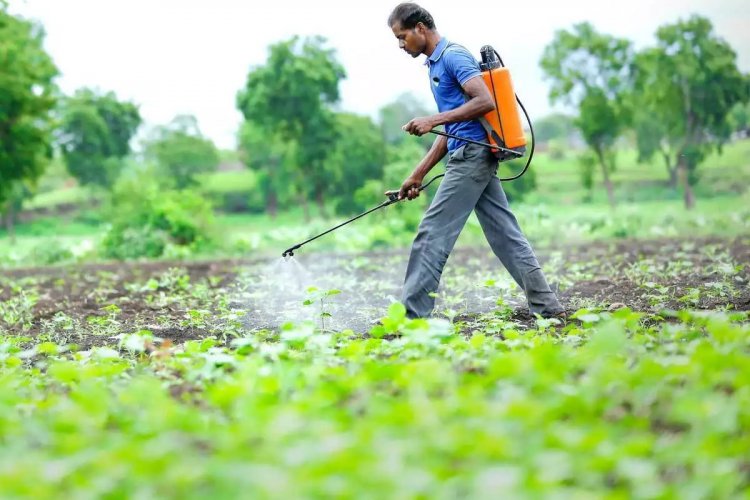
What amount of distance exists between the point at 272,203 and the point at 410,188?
26.2 m

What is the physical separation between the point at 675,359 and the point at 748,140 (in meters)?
20.5

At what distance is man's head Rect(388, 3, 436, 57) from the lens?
5746 millimetres

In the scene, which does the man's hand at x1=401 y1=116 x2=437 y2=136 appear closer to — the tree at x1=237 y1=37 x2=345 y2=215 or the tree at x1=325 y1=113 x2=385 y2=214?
the tree at x1=237 y1=37 x2=345 y2=215

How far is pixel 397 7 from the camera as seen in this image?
575 cm

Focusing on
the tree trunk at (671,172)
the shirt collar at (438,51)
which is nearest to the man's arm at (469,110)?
the shirt collar at (438,51)

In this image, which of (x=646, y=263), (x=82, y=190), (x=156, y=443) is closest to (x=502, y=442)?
(x=156, y=443)

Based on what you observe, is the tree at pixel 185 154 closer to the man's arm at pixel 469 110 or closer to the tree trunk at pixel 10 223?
the tree trunk at pixel 10 223

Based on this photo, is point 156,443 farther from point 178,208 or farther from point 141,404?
point 178,208

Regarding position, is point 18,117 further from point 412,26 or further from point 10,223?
point 412,26

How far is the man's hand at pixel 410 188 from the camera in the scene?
5.99 metres

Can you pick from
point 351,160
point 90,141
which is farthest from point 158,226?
point 90,141

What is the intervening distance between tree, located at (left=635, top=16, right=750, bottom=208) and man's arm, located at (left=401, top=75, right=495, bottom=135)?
56.3 feet

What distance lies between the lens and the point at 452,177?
5910 mm

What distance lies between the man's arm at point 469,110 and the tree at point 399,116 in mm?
19954
